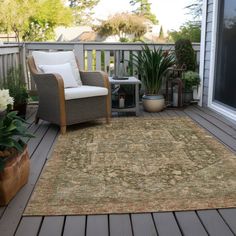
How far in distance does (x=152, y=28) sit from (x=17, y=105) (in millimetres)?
18880

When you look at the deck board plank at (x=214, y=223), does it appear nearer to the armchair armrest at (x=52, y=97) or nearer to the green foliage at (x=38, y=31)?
the armchair armrest at (x=52, y=97)

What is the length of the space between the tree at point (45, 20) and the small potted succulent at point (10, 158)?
1803cm

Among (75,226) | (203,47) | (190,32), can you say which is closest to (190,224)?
(75,226)

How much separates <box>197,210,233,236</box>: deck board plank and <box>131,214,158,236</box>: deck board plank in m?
0.28

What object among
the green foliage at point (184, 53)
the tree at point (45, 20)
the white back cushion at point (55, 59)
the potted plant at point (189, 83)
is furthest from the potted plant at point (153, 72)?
the tree at point (45, 20)

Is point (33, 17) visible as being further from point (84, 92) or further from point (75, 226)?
point (75, 226)

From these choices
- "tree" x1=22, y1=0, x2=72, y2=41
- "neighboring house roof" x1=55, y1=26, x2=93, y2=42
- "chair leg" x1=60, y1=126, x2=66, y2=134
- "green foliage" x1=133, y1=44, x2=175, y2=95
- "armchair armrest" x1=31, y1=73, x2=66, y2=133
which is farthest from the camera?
"neighboring house roof" x1=55, y1=26, x2=93, y2=42

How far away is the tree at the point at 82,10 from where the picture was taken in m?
23.9

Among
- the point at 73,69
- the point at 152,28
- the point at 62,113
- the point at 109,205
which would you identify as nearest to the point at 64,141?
the point at 62,113

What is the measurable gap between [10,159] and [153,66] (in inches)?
124

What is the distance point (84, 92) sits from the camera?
3701 mm

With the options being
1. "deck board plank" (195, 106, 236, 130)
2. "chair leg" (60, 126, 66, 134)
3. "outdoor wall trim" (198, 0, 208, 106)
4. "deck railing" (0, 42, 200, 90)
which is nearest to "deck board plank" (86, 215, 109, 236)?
"chair leg" (60, 126, 66, 134)

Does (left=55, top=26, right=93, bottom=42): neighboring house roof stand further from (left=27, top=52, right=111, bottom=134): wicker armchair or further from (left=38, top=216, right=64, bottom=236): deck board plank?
(left=38, top=216, right=64, bottom=236): deck board plank

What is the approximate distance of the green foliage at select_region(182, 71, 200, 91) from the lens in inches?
199
